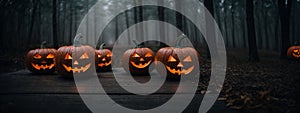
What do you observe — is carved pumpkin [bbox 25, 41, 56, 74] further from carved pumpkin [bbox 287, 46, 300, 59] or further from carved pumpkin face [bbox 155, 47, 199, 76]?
carved pumpkin [bbox 287, 46, 300, 59]

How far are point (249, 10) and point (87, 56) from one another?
932 cm

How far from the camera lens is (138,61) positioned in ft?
23.6

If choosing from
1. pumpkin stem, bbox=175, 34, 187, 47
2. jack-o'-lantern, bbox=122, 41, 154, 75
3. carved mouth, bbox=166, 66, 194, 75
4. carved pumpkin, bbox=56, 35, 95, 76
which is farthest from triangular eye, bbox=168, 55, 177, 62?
carved pumpkin, bbox=56, 35, 95, 76

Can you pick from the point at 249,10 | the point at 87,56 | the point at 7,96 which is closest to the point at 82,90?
the point at 7,96

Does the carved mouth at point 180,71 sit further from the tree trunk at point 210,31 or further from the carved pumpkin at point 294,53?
the carved pumpkin at point 294,53

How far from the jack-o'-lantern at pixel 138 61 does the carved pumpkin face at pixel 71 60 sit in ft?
4.80

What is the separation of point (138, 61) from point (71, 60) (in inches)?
87.1

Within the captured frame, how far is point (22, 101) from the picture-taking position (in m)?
4.09

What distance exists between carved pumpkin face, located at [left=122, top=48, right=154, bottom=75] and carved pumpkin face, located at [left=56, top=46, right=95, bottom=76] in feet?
4.89

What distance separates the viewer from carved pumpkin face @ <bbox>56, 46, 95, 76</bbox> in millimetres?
6371

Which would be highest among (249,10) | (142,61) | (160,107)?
(249,10)

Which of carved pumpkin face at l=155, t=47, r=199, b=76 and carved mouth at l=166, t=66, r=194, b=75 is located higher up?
carved pumpkin face at l=155, t=47, r=199, b=76

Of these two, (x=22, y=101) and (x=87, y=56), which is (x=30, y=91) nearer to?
(x=22, y=101)

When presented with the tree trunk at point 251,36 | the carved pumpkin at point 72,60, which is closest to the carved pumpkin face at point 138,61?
the carved pumpkin at point 72,60
